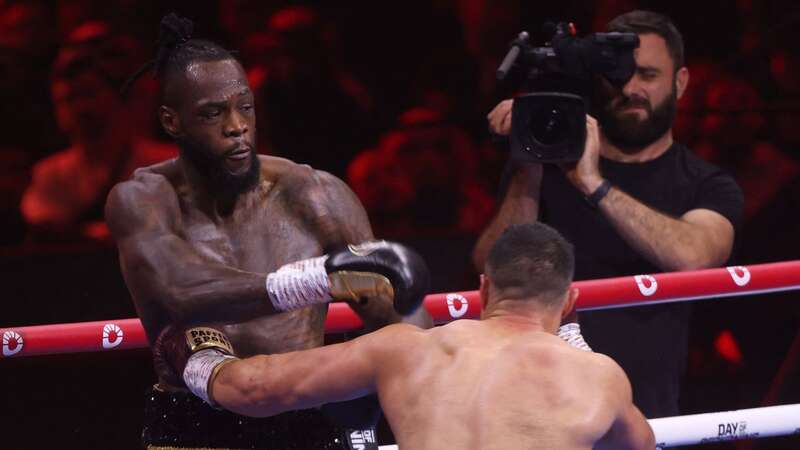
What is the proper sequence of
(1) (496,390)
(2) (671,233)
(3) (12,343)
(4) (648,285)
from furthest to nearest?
(2) (671,233)
(4) (648,285)
(3) (12,343)
(1) (496,390)

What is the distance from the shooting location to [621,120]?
3.30 metres

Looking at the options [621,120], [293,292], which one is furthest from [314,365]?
[621,120]

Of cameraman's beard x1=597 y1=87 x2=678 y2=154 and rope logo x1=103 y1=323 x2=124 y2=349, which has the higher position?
cameraman's beard x1=597 y1=87 x2=678 y2=154

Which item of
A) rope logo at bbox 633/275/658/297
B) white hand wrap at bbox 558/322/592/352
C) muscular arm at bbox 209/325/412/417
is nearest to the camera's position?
muscular arm at bbox 209/325/412/417

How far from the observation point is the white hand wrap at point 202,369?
2.25 meters

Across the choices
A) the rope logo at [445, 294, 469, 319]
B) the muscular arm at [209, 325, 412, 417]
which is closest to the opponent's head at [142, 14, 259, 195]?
the muscular arm at [209, 325, 412, 417]

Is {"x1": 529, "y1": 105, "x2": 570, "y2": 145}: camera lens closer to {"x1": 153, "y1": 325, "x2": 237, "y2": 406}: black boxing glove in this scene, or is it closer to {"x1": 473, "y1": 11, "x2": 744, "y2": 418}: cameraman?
{"x1": 473, "y1": 11, "x2": 744, "y2": 418}: cameraman

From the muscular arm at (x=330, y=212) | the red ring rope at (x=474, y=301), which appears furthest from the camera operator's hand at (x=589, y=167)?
the muscular arm at (x=330, y=212)

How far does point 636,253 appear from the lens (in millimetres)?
3260

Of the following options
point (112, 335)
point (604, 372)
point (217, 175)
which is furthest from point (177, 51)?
point (604, 372)

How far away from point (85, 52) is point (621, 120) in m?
1.83

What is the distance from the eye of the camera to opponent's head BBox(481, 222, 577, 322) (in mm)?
2209

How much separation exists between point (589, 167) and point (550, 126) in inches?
6.6

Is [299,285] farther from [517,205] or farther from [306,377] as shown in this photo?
[517,205]
